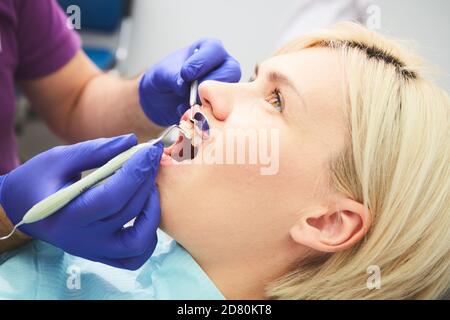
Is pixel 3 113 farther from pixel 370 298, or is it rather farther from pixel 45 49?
pixel 370 298

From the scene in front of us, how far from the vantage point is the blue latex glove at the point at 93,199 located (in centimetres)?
80

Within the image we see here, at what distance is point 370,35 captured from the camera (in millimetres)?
929

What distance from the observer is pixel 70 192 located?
2.59 feet

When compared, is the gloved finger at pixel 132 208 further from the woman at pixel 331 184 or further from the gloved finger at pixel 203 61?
the gloved finger at pixel 203 61

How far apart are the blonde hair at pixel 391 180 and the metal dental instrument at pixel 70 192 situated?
0.35m

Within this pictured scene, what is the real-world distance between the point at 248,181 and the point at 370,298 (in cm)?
31

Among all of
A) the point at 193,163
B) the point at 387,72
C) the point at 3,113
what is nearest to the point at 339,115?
the point at 387,72

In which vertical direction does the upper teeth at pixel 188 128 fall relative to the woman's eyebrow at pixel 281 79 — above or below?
below

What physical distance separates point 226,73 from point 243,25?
2.49 ft

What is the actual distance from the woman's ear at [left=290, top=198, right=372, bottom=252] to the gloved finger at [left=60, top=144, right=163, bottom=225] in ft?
0.91

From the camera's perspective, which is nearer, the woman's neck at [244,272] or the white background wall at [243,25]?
the woman's neck at [244,272]

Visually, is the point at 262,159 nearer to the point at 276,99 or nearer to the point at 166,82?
the point at 276,99

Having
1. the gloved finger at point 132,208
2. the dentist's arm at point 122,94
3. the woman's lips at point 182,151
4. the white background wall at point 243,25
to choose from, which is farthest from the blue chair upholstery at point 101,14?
the gloved finger at point 132,208

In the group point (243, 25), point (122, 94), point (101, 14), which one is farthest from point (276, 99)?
point (101, 14)
